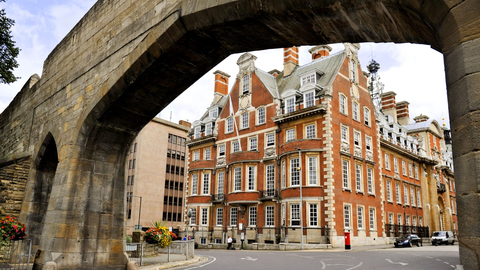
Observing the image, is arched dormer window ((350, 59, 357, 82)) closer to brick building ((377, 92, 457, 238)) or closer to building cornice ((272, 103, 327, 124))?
building cornice ((272, 103, 327, 124))

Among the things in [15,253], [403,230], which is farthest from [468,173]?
[403,230]

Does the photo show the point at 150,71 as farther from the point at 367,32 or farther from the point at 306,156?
the point at 306,156

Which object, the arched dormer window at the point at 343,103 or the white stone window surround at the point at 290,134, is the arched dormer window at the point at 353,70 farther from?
the white stone window surround at the point at 290,134

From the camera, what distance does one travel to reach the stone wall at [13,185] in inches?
517

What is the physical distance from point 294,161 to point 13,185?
74.4 feet

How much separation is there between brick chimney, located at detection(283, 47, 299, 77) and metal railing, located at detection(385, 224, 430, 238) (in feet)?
62.5

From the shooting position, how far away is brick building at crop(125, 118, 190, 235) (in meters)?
60.4

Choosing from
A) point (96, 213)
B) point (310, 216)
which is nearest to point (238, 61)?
point (310, 216)

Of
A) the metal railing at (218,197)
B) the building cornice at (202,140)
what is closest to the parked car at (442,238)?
the metal railing at (218,197)

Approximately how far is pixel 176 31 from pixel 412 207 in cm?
4444

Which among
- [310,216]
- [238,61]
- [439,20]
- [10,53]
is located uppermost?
[238,61]

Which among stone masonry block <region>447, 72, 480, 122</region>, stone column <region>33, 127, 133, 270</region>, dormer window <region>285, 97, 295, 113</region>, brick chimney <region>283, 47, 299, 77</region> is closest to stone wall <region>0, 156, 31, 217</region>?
stone column <region>33, 127, 133, 270</region>

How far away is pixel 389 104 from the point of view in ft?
175

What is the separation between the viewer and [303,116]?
108 ft
